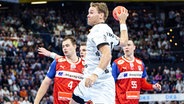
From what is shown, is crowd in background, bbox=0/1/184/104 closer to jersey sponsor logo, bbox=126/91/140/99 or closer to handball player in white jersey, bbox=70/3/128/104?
jersey sponsor logo, bbox=126/91/140/99

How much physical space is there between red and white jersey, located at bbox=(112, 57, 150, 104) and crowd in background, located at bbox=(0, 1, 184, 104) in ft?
35.7

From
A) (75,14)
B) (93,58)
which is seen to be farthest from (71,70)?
(75,14)

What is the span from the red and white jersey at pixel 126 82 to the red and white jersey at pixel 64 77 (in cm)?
109

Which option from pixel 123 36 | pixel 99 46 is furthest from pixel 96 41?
pixel 123 36

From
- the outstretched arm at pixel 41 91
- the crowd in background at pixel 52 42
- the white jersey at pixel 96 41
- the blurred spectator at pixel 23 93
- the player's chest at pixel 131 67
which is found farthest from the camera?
the crowd in background at pixel 52 42

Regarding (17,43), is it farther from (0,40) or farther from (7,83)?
(7,83)

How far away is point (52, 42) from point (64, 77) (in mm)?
18672

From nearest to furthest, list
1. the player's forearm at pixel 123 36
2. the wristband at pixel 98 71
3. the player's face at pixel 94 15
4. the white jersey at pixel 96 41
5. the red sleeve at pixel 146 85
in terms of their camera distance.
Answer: the wristband at pixel 98 71, the white jersey at pixel 96 41, the player's face at pixel 94 15, the player's forearm at pixel 123 36, the red sleeve at pixel 146 85

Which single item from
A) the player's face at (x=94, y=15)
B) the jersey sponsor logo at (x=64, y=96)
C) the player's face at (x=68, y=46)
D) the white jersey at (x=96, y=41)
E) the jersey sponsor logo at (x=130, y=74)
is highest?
the player's face at (x=94, y=15)

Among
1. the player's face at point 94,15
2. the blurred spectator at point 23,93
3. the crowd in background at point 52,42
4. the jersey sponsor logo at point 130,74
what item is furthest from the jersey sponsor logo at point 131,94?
the blurred spectator at point 23,93

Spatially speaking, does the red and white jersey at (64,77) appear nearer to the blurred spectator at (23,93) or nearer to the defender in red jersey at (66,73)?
the defender in red jersey at (66,73)

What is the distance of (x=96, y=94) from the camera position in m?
6.96

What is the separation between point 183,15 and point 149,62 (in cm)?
1093

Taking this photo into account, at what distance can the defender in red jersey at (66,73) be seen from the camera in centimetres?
924
